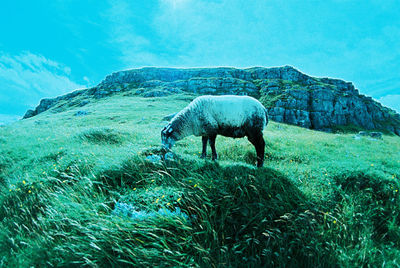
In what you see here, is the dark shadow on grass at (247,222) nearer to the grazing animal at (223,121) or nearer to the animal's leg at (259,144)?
the animal's leg at (259,144)

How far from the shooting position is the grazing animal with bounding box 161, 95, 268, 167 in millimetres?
6559

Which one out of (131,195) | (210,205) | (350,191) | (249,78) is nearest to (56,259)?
(131,195)

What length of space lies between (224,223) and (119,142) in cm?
1050

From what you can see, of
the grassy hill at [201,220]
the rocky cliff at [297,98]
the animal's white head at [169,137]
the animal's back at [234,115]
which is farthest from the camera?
the rocky cliff at [297,98]

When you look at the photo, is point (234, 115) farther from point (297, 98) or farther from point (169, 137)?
point (297, 98)

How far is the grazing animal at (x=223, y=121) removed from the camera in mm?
6559

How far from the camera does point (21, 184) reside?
5.03 meters

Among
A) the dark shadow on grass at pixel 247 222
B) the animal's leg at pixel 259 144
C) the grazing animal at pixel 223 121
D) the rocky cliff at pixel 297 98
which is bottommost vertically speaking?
the dark shadow on grass at pixel 247 222

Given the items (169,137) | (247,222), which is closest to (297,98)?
(169,137)

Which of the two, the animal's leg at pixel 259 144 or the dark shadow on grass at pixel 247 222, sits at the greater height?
the animal's leg at pixel 259 144

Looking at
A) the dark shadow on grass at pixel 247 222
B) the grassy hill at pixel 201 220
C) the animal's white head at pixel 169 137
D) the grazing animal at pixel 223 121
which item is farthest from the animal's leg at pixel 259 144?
the animal's white head at pixel 169 137

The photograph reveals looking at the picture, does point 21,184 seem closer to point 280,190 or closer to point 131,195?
point 131,195

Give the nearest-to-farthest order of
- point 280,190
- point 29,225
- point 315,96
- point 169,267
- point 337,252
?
point 169,267
point 337,252
point 29,225
point 280,190
point 315,96

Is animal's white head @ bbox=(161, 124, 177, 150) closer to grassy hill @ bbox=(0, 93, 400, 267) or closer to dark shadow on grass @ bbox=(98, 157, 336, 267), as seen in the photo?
grassy hill @ bbox=(0, 93, 400, 267)
